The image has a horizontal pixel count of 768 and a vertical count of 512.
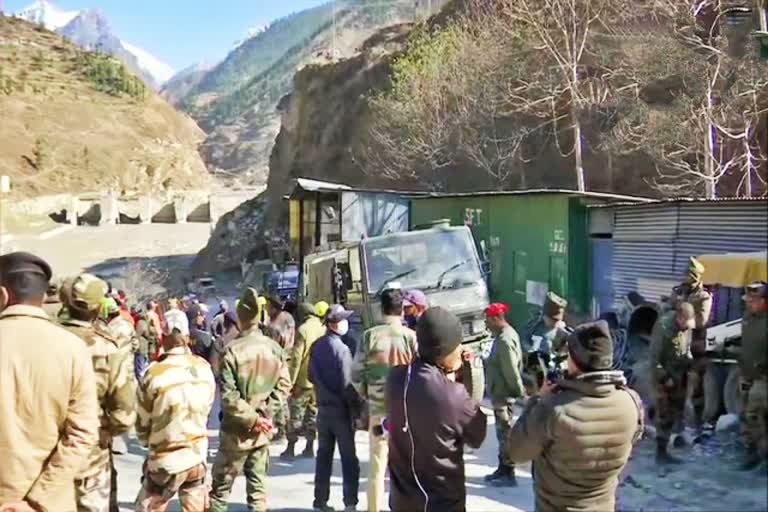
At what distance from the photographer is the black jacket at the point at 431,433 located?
12.8 feet

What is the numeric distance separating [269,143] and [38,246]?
93.4 m

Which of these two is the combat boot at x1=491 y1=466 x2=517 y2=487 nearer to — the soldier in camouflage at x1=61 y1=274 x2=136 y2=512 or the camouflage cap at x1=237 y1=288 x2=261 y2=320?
the camouflage cap at x1=237 y1=288 x2=261 y2=320

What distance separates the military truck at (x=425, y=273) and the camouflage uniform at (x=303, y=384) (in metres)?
2.81

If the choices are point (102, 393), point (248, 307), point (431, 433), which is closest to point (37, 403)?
point (102, 393)

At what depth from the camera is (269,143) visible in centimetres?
14762

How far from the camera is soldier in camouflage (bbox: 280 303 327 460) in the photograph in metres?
8.31

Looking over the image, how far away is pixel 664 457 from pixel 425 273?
346 inches

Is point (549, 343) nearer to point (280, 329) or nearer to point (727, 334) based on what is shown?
point (280, 329)

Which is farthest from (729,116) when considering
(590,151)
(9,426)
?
(9,426)

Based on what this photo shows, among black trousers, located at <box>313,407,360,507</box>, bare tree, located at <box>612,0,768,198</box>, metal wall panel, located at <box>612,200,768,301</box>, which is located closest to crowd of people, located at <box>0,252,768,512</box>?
metal wall panel, located at <box>612,200,768,301</box>

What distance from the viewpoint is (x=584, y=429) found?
3.37m

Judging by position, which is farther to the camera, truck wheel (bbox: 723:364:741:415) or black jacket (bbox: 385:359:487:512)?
black jacket (bbox: 385:359:487:512)

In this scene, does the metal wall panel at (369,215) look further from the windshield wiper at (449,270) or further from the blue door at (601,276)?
the blue door at (601,276)

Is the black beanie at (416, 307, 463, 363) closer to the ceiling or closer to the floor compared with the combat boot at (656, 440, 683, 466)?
closer to the ceiling
